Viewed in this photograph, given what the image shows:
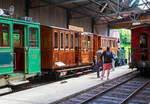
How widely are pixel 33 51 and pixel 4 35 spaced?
6.37 feet

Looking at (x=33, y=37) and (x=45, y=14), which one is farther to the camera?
(x=45, y=14)

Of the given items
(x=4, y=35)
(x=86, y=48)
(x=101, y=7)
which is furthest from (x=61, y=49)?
(x=101, y=7)

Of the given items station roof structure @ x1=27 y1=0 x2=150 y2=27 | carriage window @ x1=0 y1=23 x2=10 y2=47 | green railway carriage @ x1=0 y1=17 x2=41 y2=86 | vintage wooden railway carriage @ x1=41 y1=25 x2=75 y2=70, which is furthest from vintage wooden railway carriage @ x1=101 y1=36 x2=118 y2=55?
carriage window @ x1=0 y1=23 x2=10 y2=47

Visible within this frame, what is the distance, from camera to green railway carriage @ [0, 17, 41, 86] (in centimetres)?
759

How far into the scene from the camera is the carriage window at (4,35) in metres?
7.54

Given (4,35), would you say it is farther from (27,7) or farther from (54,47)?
(27,7)

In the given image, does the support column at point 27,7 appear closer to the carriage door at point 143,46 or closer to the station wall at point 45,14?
the station wall at point 45,14

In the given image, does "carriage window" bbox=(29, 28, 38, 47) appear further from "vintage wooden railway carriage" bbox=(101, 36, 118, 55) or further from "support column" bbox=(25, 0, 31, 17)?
"vintage wooden railway carriage" bbox=(101, 36, 118, 55)

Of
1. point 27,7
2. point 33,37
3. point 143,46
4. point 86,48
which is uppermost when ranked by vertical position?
point 27,7

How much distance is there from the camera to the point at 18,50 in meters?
9.09

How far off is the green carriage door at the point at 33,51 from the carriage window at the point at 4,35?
144 centimetres

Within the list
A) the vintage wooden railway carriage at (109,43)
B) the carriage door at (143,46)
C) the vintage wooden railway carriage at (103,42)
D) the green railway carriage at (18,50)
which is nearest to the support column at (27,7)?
the vintage wooden railway carriage at (103,42)

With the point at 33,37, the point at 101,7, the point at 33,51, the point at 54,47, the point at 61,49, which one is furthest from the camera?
the point at 101,7

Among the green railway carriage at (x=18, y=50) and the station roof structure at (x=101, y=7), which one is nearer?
the green railway carriage at (x=18, y=50)
